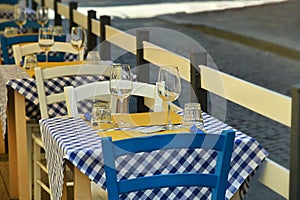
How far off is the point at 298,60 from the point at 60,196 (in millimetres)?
9866

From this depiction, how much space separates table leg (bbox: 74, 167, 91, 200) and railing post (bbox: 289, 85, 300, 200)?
929mm

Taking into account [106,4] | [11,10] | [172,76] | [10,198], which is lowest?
[106,4]

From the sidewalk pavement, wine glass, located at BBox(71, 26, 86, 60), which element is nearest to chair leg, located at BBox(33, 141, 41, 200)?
wine glass, located at BBox(71, 26, 86, 60)

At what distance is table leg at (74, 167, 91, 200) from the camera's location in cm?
358

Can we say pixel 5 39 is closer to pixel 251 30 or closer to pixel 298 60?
pixel 298 60

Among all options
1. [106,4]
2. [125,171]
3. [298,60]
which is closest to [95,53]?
[125,171]

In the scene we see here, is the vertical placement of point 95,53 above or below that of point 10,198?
above

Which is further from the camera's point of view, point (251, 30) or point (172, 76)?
point (251, 30)

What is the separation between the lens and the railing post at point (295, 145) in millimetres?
3487

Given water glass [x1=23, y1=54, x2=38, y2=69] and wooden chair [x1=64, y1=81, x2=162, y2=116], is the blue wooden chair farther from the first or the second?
wooden chair [x1=64, y1=81, x2=162, y2=116]

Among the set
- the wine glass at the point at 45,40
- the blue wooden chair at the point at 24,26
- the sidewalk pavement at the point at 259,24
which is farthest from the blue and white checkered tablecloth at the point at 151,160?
the sidewalk pavement at the point at 259,24

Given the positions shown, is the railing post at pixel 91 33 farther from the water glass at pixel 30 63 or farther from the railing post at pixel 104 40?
the water glass at pixel 30 63

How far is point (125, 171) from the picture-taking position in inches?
135

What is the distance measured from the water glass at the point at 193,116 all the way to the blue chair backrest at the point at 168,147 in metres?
0.62
